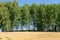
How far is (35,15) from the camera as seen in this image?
46844 millimetres

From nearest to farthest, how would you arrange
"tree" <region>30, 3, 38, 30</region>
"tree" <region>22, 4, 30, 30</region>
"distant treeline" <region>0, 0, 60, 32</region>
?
"distant treeline" <region>0, 0, 60, 32</region>, "tree" <region>22, 4, 30, 30</region>, "tree" <region>30, 3, 38, 30</region>

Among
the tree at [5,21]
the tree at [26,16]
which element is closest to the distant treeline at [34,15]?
the tree at [26,16]

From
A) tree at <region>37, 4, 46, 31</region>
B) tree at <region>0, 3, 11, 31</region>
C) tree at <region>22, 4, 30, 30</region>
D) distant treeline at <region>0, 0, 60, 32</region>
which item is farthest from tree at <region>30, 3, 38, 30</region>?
tree at <region>0, 3, 11, 31</region>

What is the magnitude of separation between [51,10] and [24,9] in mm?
6957

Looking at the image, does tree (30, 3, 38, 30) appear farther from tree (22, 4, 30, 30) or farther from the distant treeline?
tree (22, 4, 30, 30)

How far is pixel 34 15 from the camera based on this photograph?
1850 inches

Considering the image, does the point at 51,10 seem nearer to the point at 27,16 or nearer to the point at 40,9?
the point at 40,9

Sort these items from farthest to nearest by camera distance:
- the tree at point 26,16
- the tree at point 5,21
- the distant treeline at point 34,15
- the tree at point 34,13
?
the tree at point 34,13
the tree at point 26,16
the distant treeline at point 34,15
the tree at point 5,21

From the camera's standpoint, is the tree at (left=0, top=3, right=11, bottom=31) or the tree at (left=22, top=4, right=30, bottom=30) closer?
the tree at (left=0, top=3, right=11, bottom=31)

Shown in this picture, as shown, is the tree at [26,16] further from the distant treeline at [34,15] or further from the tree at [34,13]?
the tree at [34,13]

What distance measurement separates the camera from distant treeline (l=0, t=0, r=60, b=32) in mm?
45000

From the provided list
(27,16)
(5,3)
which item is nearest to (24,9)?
(27,16)

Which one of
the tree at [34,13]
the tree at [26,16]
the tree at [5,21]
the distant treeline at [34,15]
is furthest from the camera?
the tree at [34,13]

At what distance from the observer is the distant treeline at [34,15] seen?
Result: 148 ft
